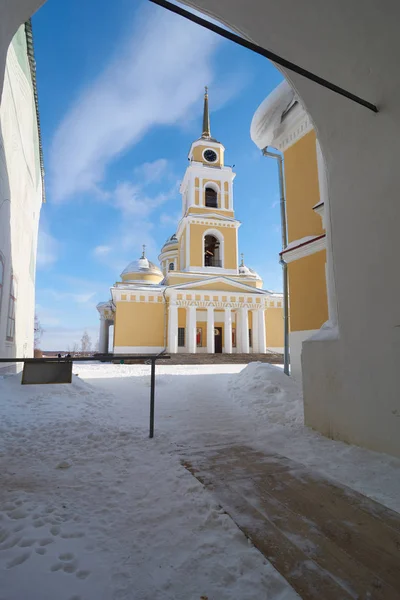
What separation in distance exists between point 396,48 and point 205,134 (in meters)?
35.3

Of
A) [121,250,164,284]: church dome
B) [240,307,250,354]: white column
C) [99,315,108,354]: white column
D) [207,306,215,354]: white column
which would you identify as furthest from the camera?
[121,250,164,284]: church dome

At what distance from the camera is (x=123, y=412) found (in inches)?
227

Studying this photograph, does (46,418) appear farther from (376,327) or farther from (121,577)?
(376,327)

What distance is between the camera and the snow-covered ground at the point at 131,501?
1554mm

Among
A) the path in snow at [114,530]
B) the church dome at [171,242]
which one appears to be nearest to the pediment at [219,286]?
the church dome at [171,242]

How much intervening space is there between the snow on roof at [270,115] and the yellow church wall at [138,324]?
19.9m

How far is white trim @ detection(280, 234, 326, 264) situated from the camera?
7797mm

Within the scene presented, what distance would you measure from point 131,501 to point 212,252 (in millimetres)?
30701

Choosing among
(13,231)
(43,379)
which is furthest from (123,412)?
(13,231)

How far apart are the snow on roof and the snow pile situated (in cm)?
655

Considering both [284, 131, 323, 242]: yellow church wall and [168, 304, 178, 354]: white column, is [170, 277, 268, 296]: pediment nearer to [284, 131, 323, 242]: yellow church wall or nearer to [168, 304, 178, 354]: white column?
[168, 304, 178, 354]: white column

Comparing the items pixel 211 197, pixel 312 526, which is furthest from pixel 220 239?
pixel 312 526

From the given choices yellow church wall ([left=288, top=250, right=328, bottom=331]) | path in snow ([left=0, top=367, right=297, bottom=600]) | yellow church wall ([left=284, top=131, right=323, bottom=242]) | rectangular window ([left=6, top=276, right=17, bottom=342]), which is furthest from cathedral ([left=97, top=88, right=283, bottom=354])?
path in snow ([left=0, top=367, right=297, bottom=600])

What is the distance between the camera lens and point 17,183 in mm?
7992
